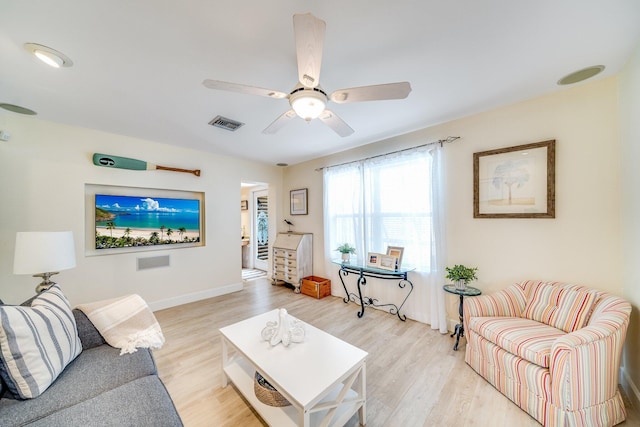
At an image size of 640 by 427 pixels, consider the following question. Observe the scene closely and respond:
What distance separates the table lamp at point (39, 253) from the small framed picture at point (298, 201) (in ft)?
10.5

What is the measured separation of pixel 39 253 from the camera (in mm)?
1742

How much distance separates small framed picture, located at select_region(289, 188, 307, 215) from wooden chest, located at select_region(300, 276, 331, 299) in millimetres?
1288

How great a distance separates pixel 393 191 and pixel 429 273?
1.14 meters

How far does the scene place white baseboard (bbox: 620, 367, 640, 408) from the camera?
5.18ft

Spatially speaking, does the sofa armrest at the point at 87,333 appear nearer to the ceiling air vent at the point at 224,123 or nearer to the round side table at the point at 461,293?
the ceiling air vent at the point at 224,123

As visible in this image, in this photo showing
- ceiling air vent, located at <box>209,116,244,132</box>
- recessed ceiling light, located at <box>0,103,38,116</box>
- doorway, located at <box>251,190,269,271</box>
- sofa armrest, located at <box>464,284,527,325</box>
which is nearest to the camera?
sofa armrest, located at <box>464,284,527,325</box>

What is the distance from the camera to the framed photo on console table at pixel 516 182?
2.10 metres

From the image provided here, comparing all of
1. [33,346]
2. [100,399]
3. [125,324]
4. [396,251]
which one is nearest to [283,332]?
[100,399]

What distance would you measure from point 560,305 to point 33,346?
345 centimetres

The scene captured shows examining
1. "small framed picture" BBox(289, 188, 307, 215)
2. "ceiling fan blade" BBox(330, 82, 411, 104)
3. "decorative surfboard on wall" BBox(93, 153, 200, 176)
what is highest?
"ceiling fan blade" BBox(330, 82, 411, 104)

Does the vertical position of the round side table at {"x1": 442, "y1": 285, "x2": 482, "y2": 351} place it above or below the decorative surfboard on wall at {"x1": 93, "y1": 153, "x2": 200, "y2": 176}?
below

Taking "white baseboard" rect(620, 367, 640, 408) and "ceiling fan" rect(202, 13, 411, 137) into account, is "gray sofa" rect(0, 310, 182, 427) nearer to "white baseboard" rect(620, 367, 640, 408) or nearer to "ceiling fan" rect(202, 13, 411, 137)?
"ceiling fan" rect(202, 13, 411, 137)

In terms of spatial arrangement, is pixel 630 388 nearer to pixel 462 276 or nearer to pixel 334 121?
pixel 462 276

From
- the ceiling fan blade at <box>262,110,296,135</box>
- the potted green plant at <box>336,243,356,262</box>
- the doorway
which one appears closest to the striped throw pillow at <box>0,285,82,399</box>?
the ceiling fan blade at <box>262,110,296,135</box>
